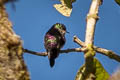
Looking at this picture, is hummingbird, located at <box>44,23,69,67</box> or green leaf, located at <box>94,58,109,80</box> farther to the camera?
hummingbird, located at <box>44,23,69,67</box>

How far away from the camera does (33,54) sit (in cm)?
418

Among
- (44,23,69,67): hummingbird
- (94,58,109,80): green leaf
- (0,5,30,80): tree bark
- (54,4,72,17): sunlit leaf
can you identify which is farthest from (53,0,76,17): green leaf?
(0,5,30,80): tree bark

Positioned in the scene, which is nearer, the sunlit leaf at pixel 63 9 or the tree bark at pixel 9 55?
the tree bark at pixel 9 55

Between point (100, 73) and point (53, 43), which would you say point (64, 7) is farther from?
point (100, 73)

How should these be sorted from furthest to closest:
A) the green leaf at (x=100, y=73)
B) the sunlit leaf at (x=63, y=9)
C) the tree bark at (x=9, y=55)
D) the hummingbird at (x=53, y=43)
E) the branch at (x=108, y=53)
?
the hummingbird at (x=53, y=43)
the sunlit leaf at (x=63, y=9)
the green leaf at (x=100, y=73)
the branch at (x=108, y=53)
the tree bark at (x=9, y=55)

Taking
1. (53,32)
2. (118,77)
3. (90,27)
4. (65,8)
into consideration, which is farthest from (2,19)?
(53,32)

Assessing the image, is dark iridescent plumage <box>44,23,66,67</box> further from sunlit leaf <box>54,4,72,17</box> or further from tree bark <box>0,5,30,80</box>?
tree bark <box>0,5,30,80</box>

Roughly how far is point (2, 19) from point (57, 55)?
3.01 metres

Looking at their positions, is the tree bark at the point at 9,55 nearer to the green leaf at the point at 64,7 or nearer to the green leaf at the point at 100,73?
the green leaf at the point at 100,73

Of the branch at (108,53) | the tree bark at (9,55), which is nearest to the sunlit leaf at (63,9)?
the branch at (108,53)

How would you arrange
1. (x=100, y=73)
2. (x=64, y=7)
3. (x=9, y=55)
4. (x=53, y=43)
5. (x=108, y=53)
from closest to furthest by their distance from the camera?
1. (x=9, y=55)
2. (x=108, y=53)
3. (x=100, y=73)
4. (x=64, y=7)
5. (x=53, y=43)

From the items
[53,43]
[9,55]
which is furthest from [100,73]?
[9,55]

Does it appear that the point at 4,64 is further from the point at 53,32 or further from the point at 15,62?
the point at 53,32

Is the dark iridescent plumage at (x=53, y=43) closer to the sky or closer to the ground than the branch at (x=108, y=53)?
closer to the ground
